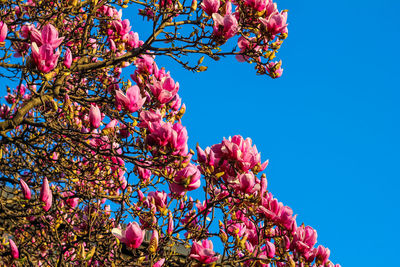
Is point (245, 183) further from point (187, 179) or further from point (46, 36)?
point (46, 36)

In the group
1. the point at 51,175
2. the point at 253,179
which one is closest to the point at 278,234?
the point at 253,179

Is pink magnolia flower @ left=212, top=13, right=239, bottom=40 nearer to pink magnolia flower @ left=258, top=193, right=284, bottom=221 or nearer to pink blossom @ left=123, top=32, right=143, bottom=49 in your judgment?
pink blossom @ left=123, top=32, right=143, bottom=49

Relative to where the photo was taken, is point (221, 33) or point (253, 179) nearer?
point (253, 179)

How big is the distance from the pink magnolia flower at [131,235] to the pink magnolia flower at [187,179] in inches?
21.7

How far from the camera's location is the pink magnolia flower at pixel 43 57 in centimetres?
308

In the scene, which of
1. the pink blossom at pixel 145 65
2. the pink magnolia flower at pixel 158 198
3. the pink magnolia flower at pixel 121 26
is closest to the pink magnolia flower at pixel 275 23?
the pink blossom at pixel 145 65

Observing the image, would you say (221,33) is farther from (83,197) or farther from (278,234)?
(83,197)

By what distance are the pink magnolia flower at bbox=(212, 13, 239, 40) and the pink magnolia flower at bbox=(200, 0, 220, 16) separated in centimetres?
29

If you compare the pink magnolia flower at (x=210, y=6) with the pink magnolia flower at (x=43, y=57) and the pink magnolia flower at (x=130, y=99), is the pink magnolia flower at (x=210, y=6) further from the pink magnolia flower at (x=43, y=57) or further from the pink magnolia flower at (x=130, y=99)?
the pink magnolia flower at (x=43, y=57)

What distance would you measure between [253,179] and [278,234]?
79 cm

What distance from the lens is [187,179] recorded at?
10.4 ft

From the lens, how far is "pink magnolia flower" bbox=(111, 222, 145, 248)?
9.16 ft

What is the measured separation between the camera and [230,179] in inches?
123

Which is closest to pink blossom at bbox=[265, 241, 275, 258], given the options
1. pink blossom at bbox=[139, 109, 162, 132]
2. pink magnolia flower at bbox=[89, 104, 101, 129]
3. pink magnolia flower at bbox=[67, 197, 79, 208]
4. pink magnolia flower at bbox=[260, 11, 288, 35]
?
pink blossom at bbox=[139, 109, 162, 132]
